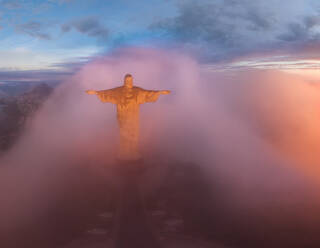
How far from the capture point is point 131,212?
28.1 ft

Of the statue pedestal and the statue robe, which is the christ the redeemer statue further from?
the statue pedestal

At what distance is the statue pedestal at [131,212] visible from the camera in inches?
284

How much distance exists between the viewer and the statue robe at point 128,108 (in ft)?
32.4

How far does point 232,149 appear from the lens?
16.1m

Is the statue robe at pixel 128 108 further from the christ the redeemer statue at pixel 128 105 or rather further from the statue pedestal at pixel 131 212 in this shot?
the statue pedestal at pixel 131 212

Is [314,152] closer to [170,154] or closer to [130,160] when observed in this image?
[170,154]

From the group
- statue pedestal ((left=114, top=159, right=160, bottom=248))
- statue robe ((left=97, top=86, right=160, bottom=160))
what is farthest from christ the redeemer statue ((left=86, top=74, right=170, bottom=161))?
statue pedestal ((left=114, top=159, right=160, bottom=248))

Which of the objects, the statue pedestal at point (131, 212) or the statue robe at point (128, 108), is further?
the statue robe at point (128, 108)

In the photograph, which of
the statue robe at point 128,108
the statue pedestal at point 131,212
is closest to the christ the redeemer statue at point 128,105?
the statue robe at point 128,108

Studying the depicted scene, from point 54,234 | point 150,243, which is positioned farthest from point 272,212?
point 54,234

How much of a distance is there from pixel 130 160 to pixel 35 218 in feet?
12.6

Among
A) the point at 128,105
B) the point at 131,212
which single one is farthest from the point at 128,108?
the point at 131,212

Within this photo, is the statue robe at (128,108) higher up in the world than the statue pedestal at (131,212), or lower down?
higher up

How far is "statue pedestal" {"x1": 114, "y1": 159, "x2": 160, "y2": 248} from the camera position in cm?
721
